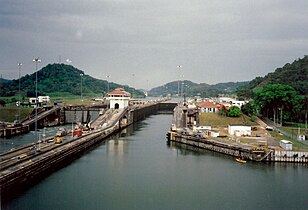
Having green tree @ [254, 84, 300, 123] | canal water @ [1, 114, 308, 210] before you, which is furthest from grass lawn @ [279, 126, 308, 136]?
canal water @ [1, 114, 308, 210]

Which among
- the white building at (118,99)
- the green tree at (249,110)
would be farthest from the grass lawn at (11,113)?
the green tree at (249,110)

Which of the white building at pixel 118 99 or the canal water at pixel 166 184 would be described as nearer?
the canal water at pixel 166 184

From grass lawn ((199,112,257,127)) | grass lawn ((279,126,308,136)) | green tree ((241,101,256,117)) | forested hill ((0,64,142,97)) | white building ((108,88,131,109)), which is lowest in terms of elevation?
grass lawn ((279,126,308,136))

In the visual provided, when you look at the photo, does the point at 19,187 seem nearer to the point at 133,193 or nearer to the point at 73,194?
the point at 73,194

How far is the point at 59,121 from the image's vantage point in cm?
4350

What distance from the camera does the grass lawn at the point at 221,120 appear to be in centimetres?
3598

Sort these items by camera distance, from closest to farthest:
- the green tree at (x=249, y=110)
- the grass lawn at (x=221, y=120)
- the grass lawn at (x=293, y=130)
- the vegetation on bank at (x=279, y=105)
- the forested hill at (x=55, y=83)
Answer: the grass lawn at (x=293, y=130)
the vegetation on bank at (x=279, y=105)
the grass lawn at (x=221, y=120)
the green tree at (x=249, y=110)
the forested hill at (x=55, y=83)

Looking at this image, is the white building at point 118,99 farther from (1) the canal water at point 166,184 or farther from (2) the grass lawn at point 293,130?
(2) the grass lawn at point 293,130

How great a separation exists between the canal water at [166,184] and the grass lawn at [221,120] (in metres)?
10.8

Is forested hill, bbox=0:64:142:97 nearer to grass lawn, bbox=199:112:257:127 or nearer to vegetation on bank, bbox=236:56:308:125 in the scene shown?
grass lawn, bbox=199:112:257:127

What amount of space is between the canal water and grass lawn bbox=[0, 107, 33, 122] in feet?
63.2

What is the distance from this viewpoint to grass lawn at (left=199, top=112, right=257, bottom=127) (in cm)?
3598

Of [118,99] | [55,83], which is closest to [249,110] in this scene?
[118,99]

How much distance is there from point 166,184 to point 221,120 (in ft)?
66.1
